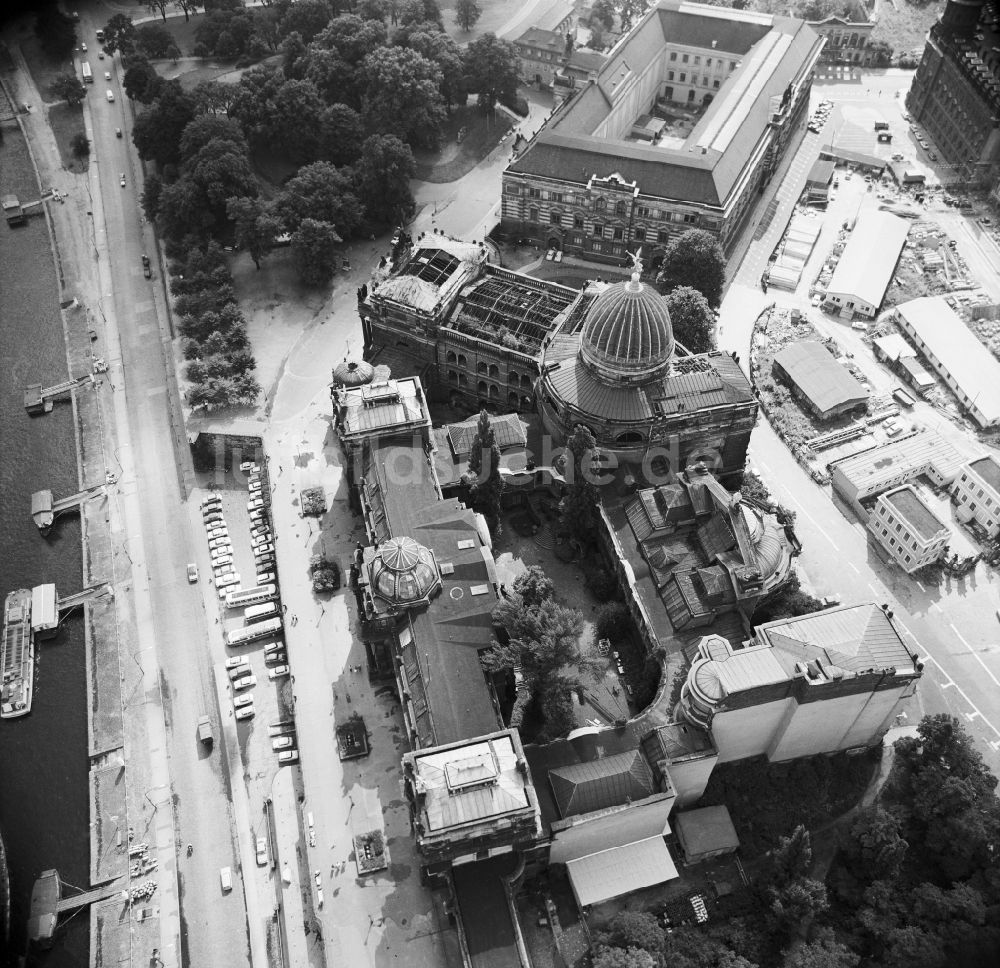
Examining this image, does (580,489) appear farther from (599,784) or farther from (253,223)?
(253,223)

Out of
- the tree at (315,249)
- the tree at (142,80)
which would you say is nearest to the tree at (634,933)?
the tree at (315,249)

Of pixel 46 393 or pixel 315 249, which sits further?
pixel 315 249

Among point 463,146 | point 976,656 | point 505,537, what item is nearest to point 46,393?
point 505,537

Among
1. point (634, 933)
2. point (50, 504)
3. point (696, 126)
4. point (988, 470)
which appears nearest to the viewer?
point (634, 933)

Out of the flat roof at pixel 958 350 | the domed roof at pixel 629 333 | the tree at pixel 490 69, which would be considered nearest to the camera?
the domed roof at pixel 629 333

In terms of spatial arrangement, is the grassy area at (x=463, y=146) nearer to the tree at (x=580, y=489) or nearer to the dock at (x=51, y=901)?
the tree at (x=580, y=489)
